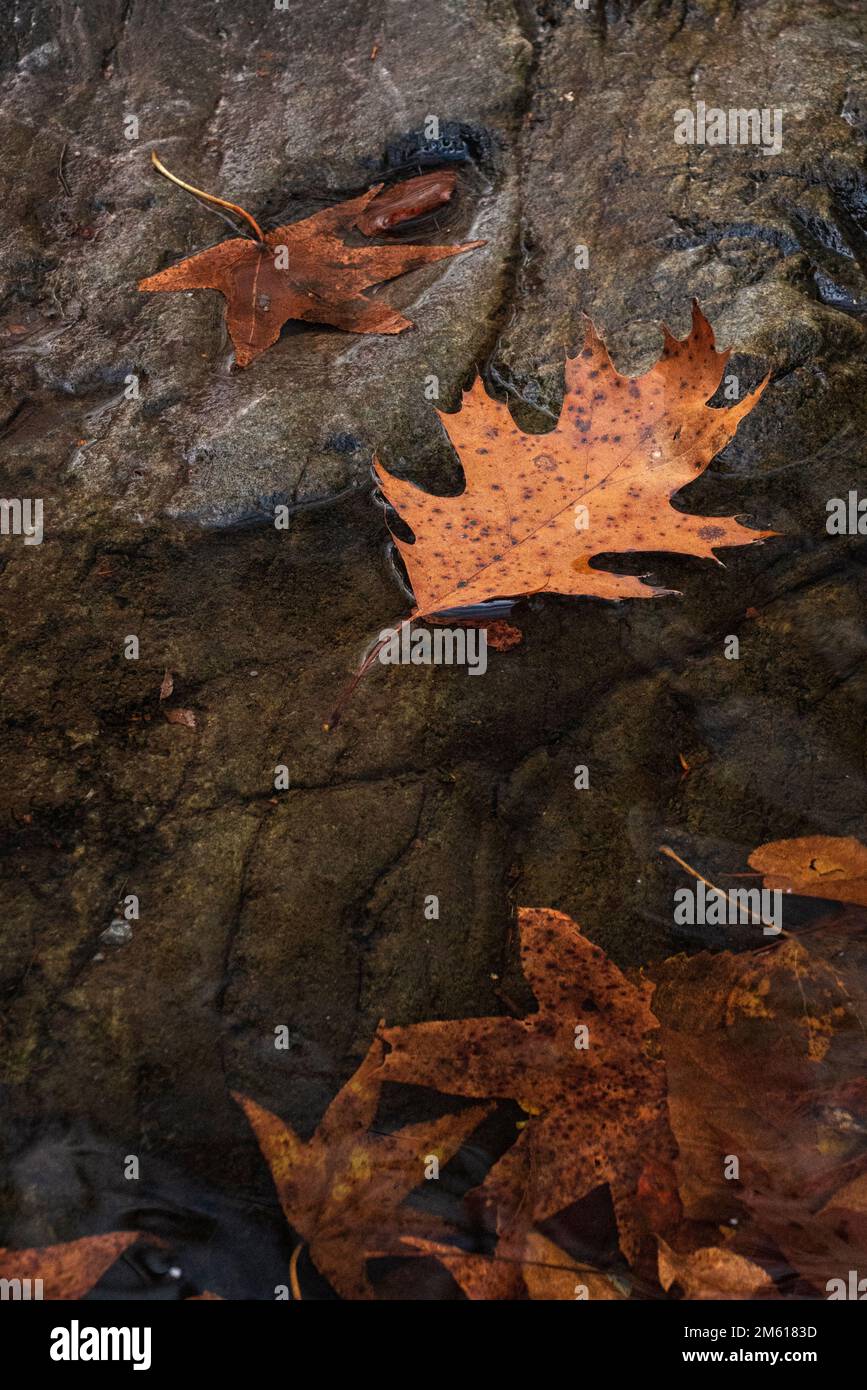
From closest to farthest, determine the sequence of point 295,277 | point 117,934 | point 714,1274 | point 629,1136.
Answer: point 714,1274 < point 629,1136 < point 117,934 < point 295,277

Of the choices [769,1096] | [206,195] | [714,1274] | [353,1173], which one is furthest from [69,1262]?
[206,195]

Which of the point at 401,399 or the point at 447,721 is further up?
the point at 401,399

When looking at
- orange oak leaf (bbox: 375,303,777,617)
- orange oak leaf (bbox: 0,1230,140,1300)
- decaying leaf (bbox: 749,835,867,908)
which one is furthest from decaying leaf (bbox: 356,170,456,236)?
orange oak leaf (bbox: 0,1230,140,1300)

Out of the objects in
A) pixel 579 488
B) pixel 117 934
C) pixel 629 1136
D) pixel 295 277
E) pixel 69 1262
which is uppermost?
pixel 295 277

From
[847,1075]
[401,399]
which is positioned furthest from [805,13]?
[847,1075]

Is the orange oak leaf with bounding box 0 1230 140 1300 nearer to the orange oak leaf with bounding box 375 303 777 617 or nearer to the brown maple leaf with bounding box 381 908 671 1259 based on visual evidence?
the brown maple leaf with bounding box 381 908 671 1259

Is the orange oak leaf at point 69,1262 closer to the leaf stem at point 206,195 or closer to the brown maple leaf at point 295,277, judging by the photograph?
the brown maple leaf at point 295,277

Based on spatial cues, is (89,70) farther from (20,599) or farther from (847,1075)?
(847,1075)

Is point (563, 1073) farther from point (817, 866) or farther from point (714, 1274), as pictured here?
point (817, 866)
